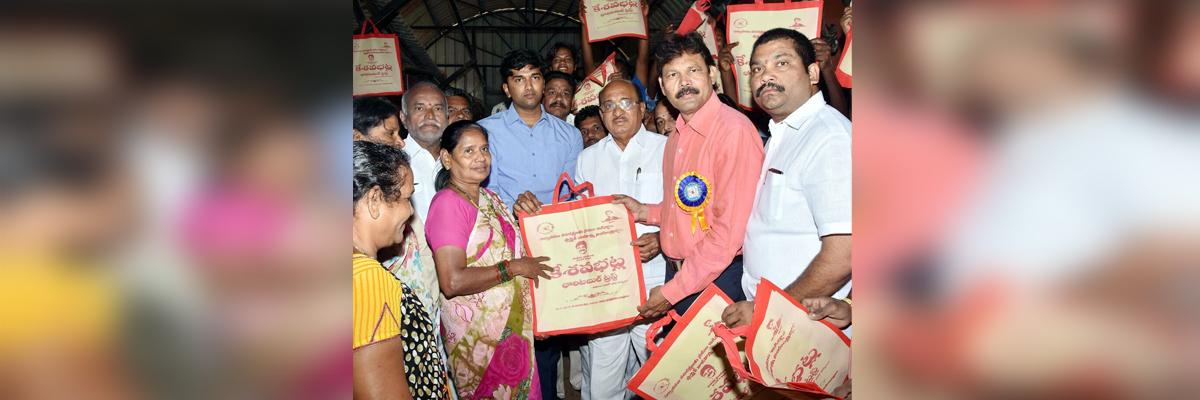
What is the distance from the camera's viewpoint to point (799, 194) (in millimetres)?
2176

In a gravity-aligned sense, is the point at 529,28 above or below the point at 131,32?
above

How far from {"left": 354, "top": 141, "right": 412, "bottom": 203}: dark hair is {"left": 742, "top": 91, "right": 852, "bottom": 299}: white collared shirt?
104 centimetres

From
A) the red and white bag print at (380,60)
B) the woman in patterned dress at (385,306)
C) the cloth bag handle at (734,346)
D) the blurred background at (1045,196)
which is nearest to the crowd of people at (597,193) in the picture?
the woman in patterned dress at (385,306)

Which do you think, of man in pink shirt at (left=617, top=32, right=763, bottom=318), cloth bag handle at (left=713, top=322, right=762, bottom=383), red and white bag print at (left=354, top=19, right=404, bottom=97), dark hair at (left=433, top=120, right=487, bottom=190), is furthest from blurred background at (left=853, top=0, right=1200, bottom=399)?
red and white bag print at (left=354, top=19, right=404, bottom=97)

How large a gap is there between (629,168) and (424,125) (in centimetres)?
96

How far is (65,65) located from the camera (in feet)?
1.40

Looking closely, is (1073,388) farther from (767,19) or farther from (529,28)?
(529,28)

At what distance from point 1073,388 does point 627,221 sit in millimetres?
2428

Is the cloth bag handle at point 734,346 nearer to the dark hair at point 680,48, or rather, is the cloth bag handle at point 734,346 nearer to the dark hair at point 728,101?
the dark hair at point 680,48

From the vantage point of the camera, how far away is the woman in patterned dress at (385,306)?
4.77 feet

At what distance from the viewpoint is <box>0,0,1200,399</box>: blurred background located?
0.42m

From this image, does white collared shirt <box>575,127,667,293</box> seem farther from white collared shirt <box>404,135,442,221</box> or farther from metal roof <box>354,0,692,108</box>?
metal roof <box>354,0,692,108</box>

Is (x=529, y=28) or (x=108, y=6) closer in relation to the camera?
(x=108, y=6)

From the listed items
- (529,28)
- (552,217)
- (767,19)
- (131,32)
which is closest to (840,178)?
(767,19)
